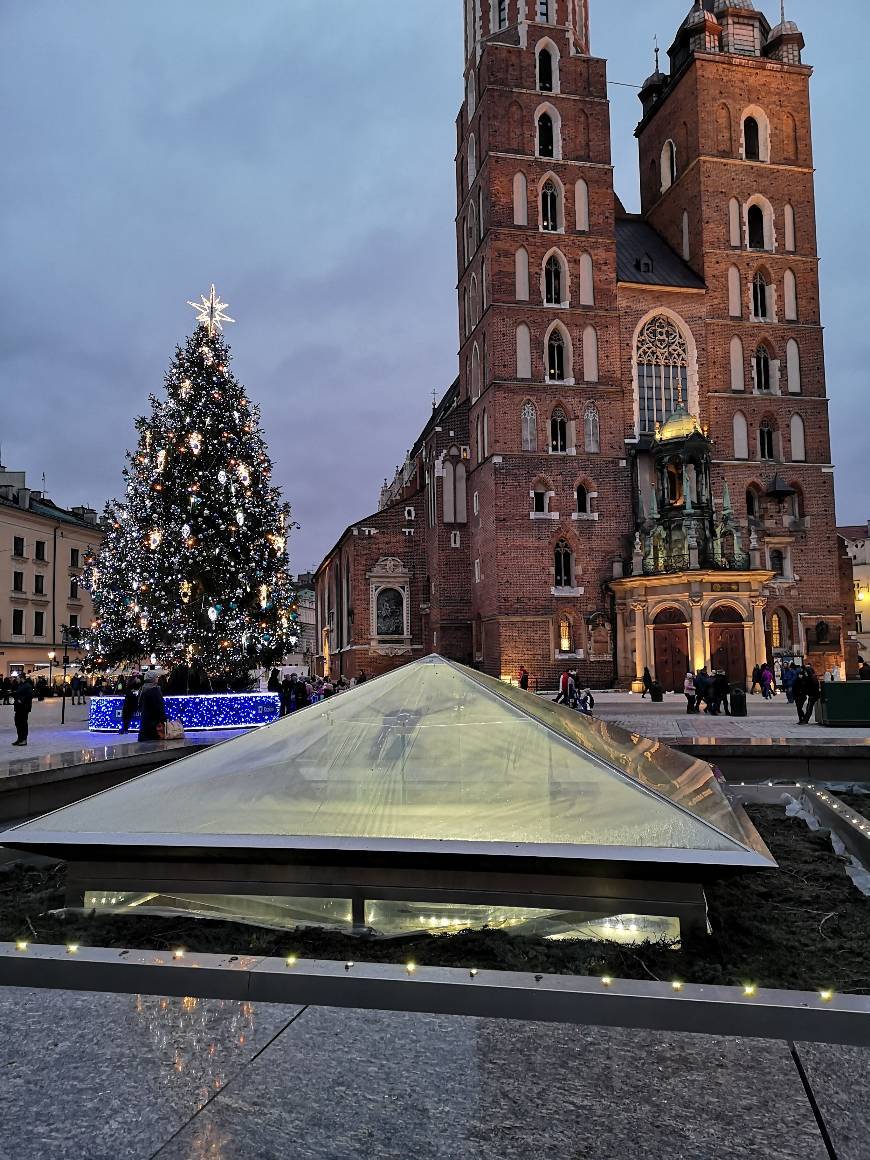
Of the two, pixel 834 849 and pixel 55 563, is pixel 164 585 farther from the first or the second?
pixel 55 563

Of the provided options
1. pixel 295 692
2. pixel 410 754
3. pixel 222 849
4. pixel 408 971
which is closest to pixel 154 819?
pixel 222 849

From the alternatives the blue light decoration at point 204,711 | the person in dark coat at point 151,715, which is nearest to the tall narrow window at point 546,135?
the blue light decoration at point 204,711

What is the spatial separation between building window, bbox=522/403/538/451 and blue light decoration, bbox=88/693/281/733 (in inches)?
774

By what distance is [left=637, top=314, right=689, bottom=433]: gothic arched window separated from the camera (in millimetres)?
36438

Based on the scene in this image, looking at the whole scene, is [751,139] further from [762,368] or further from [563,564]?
[563,564]

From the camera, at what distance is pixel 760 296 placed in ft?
122

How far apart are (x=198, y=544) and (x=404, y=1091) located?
1748 cm

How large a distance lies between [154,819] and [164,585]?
14.8 metres

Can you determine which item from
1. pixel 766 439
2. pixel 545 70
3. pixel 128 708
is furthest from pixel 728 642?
pixel 545 70

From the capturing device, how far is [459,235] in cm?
4003

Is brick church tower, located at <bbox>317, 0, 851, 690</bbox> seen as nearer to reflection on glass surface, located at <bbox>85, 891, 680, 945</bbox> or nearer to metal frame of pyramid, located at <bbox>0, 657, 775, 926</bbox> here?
metal frame of pyramid, located at <bbox>0, 657, 775, 926</bbox>

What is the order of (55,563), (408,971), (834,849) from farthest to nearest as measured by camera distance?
(55,563), (834,849), (408,971)

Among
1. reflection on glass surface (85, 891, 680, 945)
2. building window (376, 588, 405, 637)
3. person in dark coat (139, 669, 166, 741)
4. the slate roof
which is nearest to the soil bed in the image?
reflection on glass surface (85, 891, 680, 945)

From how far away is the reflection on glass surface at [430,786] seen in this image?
13.2 ft
